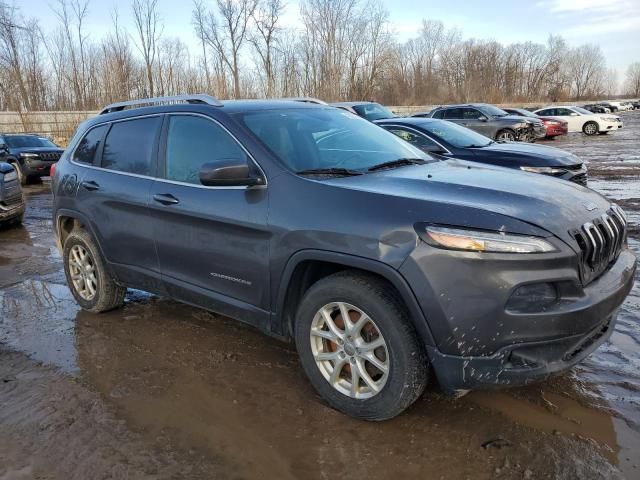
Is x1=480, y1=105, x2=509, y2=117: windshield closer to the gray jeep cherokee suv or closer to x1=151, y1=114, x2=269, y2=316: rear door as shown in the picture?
the gray jeep cherokee suv

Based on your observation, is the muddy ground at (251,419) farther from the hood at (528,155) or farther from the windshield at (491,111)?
the windshield at (491,111)

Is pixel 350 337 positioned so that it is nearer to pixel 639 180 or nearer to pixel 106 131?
pixel 106 131

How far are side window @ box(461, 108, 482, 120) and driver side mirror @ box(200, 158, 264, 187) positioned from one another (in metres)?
19.0

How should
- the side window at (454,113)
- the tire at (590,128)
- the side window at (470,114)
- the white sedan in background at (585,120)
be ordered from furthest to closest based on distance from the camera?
the tire at (590,128) → the white sedan in background at (585,120) → the side window at (454,113) → the side window at (470,114)

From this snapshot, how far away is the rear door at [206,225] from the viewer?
3254 mm

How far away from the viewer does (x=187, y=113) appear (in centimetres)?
383

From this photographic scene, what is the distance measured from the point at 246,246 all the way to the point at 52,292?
3318 millimetres

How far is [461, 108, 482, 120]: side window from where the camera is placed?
20.6m

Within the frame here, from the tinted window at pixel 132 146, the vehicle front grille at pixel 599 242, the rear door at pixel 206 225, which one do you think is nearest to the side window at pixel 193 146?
the rear door at pixel 206 225

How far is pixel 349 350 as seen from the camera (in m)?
2.91

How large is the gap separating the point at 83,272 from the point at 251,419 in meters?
2.60

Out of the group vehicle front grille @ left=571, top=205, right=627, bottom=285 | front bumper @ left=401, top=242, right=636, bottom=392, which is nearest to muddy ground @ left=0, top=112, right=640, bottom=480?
front bumper @ left=401, top=242, right=636, bottom=392

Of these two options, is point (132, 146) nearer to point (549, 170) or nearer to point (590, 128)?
point (549, 170)

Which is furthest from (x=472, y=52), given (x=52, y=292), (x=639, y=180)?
(x=52, y=292)
